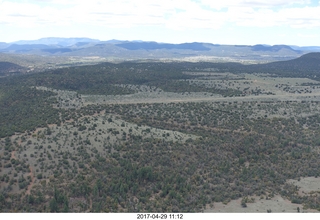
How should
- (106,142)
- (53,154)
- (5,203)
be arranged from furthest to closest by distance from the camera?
(106,142)
(53,154)
(5,203)

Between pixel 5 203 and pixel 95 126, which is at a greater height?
pixel 95 126

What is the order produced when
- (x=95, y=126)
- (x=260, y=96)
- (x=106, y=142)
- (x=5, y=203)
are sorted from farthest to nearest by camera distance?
(x=260, y=96), (x=95, y=126), (x=106, y=142), (x=5, y=203)

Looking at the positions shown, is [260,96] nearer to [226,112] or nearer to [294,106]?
[294,106]

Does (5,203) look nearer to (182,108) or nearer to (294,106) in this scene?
(182,108)

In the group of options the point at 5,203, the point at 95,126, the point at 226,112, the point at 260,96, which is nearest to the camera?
the point at 5,203

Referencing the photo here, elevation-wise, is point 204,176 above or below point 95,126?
below

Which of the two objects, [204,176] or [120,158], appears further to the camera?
[120,158]

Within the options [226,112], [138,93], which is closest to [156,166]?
[226,112]

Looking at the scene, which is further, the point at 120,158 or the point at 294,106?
the point at 294,106

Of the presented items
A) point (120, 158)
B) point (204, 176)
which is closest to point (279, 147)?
point (204, 176)
